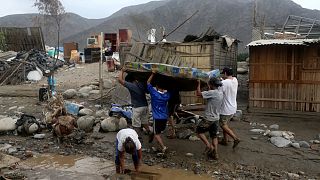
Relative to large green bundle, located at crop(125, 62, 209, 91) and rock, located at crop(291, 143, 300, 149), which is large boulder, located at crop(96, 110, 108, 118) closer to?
large green bundle, located at crop(125, 62, 209, 91)

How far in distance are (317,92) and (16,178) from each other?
28.9 ft

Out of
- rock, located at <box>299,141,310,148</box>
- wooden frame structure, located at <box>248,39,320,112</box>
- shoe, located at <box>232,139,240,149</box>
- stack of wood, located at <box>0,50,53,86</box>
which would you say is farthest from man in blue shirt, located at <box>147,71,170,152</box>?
stack of wood, located at <box>0,50,53,86</box>

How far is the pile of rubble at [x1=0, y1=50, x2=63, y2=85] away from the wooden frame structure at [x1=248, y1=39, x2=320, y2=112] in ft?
36.2

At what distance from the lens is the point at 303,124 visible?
435 inches

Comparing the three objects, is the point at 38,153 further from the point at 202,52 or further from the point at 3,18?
the point at 3,18

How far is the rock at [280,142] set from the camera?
874 centimetres

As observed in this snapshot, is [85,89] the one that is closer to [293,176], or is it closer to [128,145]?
[128,145]

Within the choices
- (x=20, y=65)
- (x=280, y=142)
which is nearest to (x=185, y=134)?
(x=280, y=142)

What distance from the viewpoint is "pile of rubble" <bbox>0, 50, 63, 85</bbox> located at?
20250 millimetres

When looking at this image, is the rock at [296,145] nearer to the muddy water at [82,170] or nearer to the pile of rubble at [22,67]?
the muddy water at [82,170]

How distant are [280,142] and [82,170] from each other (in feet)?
14.6

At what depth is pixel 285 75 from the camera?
1195 cm

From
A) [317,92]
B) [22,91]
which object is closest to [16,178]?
[317,92]

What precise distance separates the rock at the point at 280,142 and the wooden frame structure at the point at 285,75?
10.7ft
